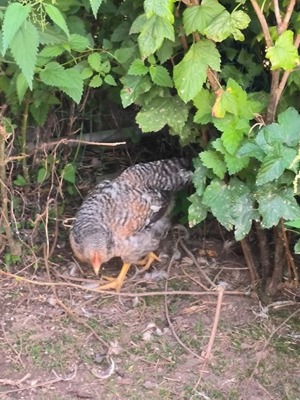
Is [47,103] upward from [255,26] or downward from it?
downward

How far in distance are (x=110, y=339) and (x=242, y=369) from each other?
0.64 m

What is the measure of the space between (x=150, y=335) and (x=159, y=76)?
124 centimetres

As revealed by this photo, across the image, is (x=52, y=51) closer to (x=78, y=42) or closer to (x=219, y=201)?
(x=78, y=42)

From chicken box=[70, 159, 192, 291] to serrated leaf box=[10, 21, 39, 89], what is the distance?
1.39m

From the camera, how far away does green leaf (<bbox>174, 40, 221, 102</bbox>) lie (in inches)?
109

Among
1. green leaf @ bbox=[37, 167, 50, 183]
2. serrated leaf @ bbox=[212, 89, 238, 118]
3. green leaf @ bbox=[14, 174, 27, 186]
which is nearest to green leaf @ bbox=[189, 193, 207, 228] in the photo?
serrated leaf @ bbox=[212, 89, 238, 118]

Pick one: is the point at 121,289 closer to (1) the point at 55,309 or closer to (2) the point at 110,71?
(1) the point at 55,309

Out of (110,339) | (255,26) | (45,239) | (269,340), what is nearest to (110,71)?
(255,26)

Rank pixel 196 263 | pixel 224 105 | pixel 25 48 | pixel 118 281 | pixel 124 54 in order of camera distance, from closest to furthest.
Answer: pixel 25 48 → pixel 224 105 → pixel 124 54 → pixel 118 281 → pixel 196 263

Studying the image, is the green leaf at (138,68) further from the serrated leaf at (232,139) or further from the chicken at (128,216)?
the chicken at (128,216)

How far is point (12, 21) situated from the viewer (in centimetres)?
226

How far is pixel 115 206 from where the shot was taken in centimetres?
385

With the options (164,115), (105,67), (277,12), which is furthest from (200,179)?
(277,12)

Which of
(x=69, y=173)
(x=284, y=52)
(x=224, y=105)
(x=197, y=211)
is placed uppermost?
(x=284, y=52)
